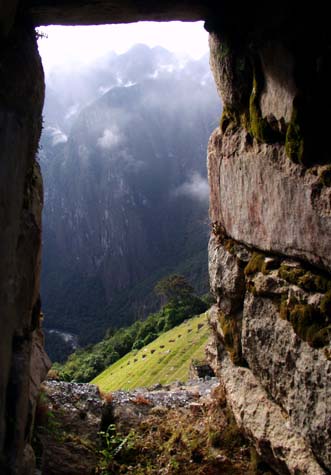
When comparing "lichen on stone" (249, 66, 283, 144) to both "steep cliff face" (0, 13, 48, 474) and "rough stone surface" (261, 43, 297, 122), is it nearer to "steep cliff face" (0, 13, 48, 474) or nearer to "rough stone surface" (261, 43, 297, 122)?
"rough stone surface" (261, 43, 297, 122)

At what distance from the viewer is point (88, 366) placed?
243ft

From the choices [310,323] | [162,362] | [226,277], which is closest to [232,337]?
[226,277]

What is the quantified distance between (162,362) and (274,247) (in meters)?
47.9

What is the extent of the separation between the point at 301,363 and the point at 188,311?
7293 cm

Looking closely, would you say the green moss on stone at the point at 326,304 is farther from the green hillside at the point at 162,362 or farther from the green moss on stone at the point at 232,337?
the green hillside at the point at 162,362

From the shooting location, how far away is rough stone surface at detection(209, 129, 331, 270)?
7194 mm

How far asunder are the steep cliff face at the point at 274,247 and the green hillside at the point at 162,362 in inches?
1478

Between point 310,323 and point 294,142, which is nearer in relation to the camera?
point 310,323

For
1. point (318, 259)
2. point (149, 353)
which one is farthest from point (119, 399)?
point (149, 353)

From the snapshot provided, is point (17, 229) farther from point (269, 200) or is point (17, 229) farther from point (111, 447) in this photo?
point (111, 447)

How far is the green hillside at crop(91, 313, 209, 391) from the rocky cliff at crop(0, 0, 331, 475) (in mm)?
38250

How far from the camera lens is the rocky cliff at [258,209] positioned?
23.5ft

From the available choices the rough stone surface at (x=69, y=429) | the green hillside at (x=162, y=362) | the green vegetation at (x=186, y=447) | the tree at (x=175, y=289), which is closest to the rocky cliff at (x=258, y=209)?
the green vegetation at (x=186, y=447)

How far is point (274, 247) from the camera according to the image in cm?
848
